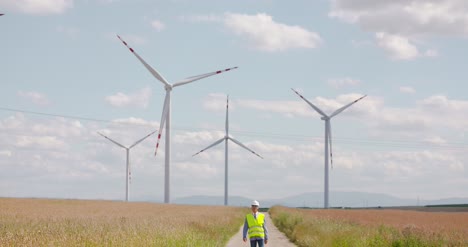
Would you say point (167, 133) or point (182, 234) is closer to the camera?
point (182, 234)

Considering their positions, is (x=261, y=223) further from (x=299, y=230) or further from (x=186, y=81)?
(x=186, y=81)

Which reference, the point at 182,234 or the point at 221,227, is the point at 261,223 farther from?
the point at 221,227

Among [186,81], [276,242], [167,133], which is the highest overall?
[186,81]

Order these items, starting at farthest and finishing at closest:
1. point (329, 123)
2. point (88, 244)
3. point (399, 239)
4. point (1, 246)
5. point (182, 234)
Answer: point (329, 123) → point (182, 234) → point (399, 239) → point (88, 244) → point (1, 246)

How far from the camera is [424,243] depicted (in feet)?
81.2

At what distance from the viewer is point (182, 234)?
30.6 m

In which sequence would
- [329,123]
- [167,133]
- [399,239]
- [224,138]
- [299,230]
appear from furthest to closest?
[224,138] < [329,123] < [167,133] < [299,230] < [399,239]

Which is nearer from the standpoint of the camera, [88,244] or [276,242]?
[88,244]

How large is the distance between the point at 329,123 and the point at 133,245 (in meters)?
80.8

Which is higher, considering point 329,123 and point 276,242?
point 329,123

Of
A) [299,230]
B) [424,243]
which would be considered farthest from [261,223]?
[299,230]

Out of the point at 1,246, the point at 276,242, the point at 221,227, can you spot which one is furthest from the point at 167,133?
the point at 1,246

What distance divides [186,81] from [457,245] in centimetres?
6327

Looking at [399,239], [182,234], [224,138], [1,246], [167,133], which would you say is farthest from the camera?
[224,138]
